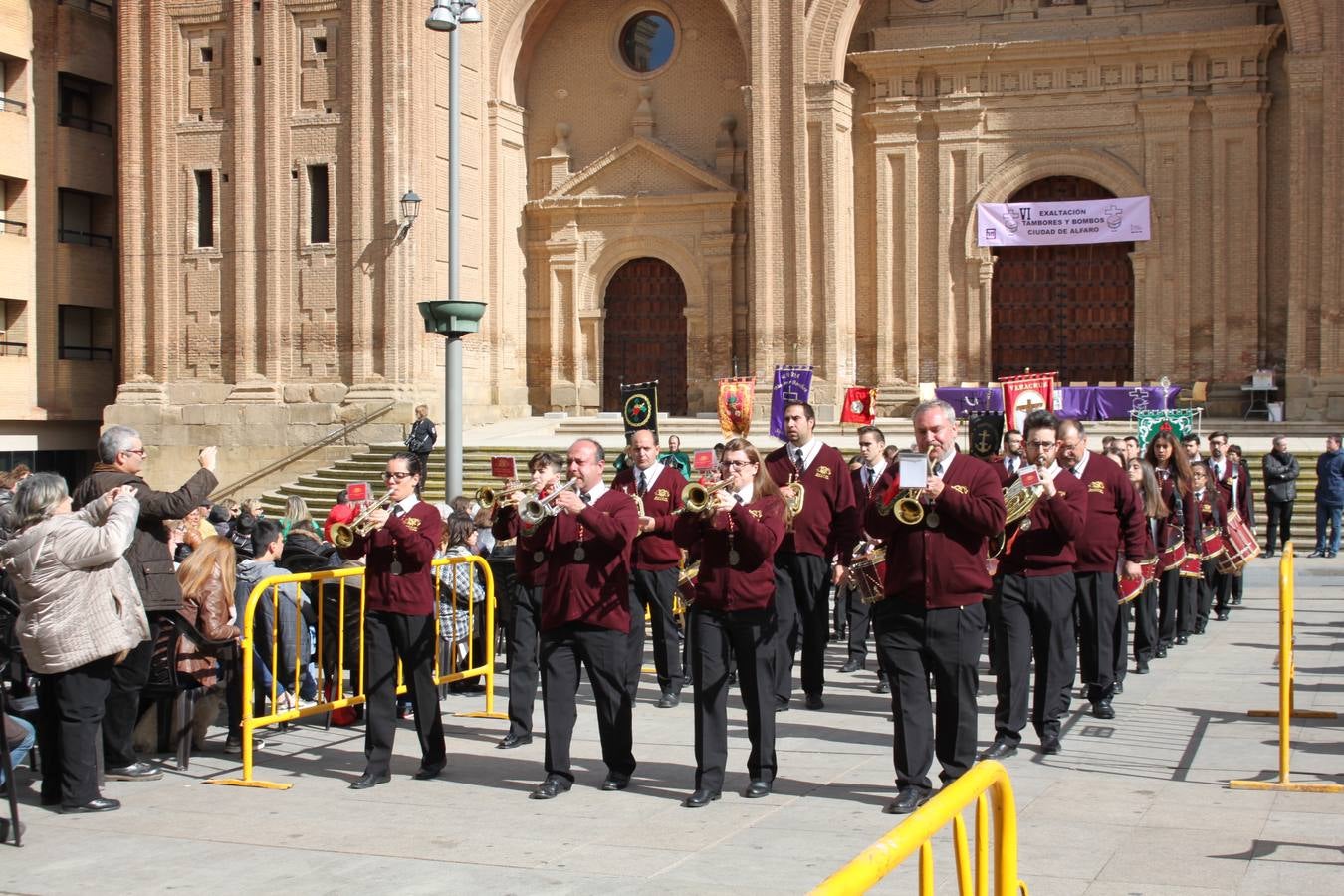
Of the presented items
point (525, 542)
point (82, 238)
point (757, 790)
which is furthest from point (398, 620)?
point (82, 238)

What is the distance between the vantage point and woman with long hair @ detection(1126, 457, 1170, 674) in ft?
41.1

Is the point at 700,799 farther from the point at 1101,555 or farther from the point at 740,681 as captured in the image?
the point at 1101,555

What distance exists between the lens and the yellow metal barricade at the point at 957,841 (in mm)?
3535

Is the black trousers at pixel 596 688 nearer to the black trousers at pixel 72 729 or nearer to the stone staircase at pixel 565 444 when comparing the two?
the black trousers at pixel 72 729

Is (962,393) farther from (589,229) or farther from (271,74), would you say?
(271,74)

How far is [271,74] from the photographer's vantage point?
31250 millimetres

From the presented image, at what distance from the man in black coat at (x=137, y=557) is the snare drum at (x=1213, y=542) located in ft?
31.3

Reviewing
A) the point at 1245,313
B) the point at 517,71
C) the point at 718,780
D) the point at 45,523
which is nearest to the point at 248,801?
the point at 45,523

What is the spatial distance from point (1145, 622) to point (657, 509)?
4.30 metres

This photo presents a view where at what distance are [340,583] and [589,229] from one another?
2374 cm

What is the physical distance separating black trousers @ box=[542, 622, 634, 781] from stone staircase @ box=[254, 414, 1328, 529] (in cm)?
1660

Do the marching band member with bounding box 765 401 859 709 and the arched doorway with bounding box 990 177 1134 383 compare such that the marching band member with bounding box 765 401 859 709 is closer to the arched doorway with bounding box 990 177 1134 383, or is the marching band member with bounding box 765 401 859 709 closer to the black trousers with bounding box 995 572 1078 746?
the black trousers with bounding box 995 572 1078 746

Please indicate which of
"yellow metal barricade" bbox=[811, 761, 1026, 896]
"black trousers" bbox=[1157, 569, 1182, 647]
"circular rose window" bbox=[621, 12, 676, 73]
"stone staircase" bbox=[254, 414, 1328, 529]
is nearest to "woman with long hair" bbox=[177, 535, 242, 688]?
"yellow metal barricade" bbox=[811, 761, 1026, 896]

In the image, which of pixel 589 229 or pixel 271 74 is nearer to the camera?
pixel 271 74
